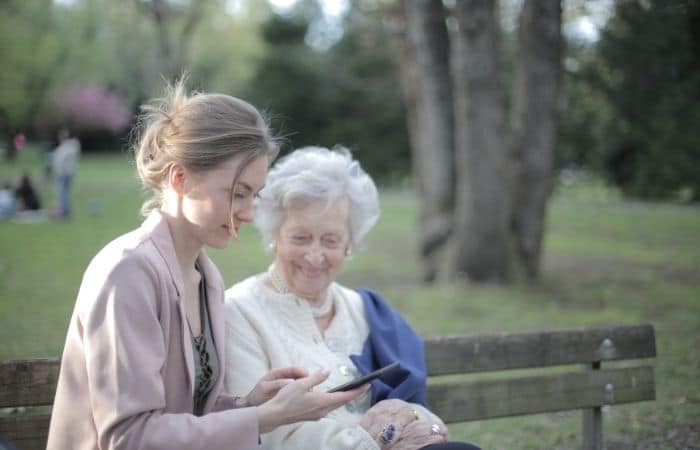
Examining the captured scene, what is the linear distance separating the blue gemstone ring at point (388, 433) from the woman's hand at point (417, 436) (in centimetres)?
2

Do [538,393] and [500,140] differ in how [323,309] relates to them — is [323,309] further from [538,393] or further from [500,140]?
[500,140]

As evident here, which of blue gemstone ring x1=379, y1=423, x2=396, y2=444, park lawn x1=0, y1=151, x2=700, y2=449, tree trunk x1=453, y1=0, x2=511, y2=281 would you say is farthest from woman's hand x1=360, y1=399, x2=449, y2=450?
tree trunk x1=453, y1=0, x2=511, y2=281

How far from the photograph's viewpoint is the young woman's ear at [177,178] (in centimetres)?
227

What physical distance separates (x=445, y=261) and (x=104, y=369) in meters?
7.93

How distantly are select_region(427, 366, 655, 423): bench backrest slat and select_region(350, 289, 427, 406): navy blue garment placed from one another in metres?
0.32

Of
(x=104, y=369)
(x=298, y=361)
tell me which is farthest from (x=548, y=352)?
(x=104, y=369)

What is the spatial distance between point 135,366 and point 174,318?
24 cm

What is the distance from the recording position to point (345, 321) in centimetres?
321

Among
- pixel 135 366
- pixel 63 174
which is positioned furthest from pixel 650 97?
pixel 135 366

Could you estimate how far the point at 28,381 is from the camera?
2.75m

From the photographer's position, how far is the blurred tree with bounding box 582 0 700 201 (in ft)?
48.4

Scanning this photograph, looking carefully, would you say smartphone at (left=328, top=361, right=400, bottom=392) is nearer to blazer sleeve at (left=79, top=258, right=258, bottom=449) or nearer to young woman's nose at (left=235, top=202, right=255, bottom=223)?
blazer sleeve at (left=79, top=258, right=258, bottom=449)

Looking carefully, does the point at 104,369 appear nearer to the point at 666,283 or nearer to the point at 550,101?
the point at 550,101

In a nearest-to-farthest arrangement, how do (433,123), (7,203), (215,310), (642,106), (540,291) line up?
(215,310) < (540,291) < (433,123) < (7,203) < (642,106)
